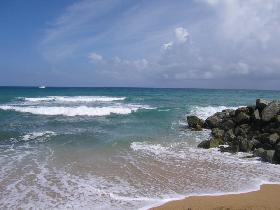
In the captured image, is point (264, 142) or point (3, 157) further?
point (264, 142)

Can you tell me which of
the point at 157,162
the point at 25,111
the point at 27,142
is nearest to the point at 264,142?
the point at 157,162

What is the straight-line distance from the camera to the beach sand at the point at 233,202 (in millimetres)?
8109

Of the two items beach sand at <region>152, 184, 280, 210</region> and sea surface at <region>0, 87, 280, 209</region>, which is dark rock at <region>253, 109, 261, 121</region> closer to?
sea surface at <region>0, 87, 280, 209</region>

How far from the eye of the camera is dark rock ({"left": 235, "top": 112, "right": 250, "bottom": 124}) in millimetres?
18812

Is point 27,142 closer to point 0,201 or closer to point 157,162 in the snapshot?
point 157,162

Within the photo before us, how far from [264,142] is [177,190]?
721 centimetres

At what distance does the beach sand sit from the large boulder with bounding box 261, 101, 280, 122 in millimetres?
8421

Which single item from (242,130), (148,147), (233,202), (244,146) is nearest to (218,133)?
(242,130)

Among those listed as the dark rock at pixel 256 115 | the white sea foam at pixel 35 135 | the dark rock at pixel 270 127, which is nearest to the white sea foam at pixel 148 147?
the white sea foam at pixel 35 135

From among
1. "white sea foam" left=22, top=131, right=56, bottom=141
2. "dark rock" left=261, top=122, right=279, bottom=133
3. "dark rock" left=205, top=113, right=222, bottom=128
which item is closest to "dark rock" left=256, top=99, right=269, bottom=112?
"dark rock" left=261, top=122, right=279, bottom=133

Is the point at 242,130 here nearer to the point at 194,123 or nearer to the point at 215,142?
the point at 215,142

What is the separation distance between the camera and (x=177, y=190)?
952 cm

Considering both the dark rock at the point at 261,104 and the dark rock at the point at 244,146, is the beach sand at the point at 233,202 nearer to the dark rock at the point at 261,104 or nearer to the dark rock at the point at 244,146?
the dark rock at the point at 244,146

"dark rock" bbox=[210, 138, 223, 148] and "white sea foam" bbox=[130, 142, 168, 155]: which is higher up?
"dark rock" bbox=[210, 138, 223, 148]
